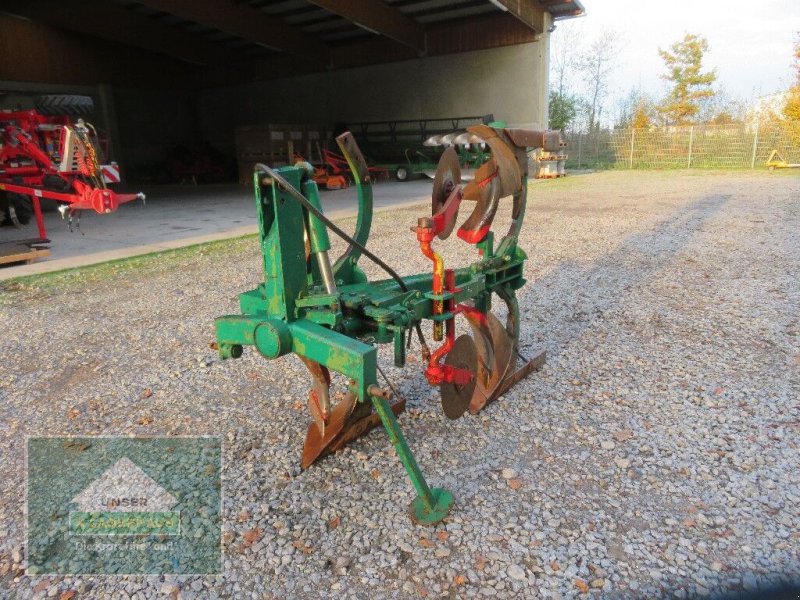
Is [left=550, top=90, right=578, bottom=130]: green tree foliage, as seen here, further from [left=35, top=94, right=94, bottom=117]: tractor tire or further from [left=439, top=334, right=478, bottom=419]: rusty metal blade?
[left=439, top=334, right=478, bottom=419]: rusty metal blade

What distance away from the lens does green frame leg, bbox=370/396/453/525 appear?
6.25 ft

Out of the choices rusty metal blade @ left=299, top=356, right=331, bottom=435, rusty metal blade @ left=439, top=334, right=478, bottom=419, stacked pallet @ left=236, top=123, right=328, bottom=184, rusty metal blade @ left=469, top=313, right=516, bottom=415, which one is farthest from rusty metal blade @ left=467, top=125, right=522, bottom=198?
stacked pallet @ left=236, top=123, right=328, bottom=184

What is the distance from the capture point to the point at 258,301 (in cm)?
231

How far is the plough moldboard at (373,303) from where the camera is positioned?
200 cm

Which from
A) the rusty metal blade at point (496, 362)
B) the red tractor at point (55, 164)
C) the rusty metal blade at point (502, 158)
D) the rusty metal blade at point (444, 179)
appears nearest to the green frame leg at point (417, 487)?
the rusty metal blade at point (496, 362)

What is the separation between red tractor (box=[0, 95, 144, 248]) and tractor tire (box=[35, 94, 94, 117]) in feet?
29.1

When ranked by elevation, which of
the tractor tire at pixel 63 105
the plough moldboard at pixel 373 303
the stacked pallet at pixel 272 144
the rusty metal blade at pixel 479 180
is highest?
the tractor tire at pixel 63 105

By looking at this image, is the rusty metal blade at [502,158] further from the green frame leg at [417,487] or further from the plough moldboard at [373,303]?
the green frame leg at [417,487]

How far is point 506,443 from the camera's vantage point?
8.59ft

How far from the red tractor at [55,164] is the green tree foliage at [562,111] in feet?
69.5

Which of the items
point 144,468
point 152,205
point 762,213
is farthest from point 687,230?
point 152,205

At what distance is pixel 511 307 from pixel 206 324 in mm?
2442

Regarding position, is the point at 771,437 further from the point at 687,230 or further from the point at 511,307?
the point at 687,230

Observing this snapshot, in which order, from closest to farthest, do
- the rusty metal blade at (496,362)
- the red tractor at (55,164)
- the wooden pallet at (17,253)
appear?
the rusty metal blade at (496,362) → the wooden pallet at (17,253) → the red tractor at (55,164)
